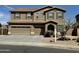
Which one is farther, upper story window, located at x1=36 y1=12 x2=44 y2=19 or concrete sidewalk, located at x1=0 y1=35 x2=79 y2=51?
upper story window, located at x1=36 y1=12 x2=44 y2=19

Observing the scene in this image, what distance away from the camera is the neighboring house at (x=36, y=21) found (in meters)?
18.5

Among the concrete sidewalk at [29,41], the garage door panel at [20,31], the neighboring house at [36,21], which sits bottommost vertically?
the concrete sidewalk at [29,41]

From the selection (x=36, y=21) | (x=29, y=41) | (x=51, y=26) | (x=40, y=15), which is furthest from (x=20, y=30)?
(x=51, y=26)

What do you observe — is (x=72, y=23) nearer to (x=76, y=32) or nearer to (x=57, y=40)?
(x=76, y=32)

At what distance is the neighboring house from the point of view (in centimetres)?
1850

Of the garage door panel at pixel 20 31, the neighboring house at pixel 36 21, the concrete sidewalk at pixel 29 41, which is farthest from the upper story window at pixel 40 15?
the concrete sidewalk at pixel 29 41

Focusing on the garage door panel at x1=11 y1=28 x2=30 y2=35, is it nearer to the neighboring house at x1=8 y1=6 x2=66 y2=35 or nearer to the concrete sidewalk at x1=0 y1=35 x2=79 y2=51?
the neighboring house at x1=8 y1=6 x2=66 y2=35

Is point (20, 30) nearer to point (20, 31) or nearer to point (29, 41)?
point (20, 31)

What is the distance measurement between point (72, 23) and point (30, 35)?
3.50m

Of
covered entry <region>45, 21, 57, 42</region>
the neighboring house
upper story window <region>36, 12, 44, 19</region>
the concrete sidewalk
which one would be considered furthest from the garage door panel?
covered entry <region>45, 21, 57, 42</region>

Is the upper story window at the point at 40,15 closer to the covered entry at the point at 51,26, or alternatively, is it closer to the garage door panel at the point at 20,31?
the covered entry at the point at 51,26

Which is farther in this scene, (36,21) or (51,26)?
(51,26)

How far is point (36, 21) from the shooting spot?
741 inches
